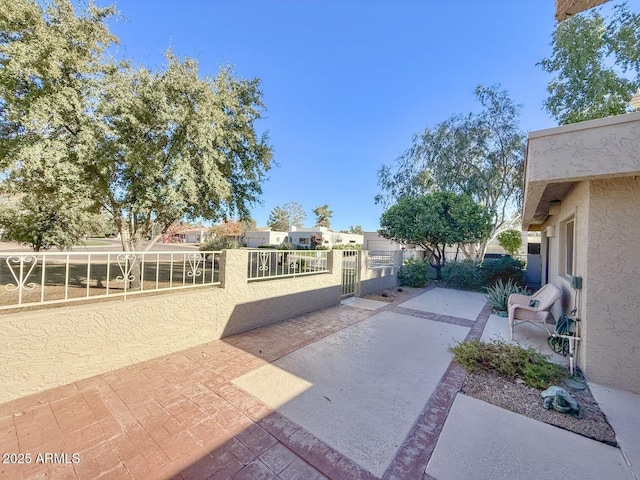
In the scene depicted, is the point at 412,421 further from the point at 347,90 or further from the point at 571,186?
the point at 347,90

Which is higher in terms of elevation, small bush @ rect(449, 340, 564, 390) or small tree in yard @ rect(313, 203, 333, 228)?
small tree in yard @ rect(313, 203, 333, 228)

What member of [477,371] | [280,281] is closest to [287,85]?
[280,281]

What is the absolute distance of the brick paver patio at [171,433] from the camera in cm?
210

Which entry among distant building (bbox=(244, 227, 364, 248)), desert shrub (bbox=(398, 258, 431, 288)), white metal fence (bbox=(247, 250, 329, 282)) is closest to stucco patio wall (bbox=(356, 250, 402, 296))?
desert shrub (bbox=(398, 258, 431, 288))

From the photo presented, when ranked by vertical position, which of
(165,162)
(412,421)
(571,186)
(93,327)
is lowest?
(412,421)

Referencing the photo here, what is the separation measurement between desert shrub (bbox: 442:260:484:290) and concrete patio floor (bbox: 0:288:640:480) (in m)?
8.89

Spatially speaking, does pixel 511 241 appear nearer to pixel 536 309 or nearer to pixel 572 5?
pixel 536 309

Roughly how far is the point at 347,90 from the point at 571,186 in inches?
419

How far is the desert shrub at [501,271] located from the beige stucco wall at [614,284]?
28.8 ft

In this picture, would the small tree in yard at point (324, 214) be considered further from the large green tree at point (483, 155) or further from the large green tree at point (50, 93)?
the large green tree at point (50, 93)

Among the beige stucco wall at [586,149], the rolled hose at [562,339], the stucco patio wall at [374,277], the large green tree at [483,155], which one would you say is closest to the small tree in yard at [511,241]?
the large green tree at [483,155]

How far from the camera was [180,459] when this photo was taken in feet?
7.16

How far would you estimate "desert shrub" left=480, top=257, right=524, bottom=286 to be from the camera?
11.4m

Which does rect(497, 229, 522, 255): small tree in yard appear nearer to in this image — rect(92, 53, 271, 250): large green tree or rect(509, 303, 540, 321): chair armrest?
rect(509, 303, 540, 321): chair armrest
